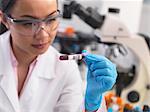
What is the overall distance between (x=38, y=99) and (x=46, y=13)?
0.32 metres

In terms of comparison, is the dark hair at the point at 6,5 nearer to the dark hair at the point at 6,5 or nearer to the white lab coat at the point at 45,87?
the dark hair at the point at 6,5

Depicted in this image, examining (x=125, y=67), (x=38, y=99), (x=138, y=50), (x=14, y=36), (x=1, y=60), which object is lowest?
(x=125, y=67)

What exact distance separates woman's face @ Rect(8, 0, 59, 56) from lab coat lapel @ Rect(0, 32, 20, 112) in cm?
13

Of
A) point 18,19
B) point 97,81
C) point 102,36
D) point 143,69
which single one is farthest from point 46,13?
point 143,69

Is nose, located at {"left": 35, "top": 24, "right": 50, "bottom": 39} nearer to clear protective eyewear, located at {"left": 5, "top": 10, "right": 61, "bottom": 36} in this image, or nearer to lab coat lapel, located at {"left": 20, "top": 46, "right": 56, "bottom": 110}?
clear protective eyewear, located at {"left": 5, "top": 10, "right": 61, "bottom": 36}

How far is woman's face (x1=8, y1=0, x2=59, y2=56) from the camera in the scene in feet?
2.87

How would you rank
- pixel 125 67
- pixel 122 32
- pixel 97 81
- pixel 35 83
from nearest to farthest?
pixel 97 81, pixel 35 83, pixel 122 32, pixel 125 67

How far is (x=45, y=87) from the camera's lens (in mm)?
1053

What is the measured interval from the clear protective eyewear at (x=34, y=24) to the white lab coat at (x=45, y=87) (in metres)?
Answer: 0.18

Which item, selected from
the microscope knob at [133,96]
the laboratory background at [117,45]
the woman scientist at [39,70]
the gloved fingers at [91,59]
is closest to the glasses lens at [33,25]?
the woman scientist at [39,70]

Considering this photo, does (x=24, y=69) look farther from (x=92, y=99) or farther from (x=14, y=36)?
(x=92, y=99)

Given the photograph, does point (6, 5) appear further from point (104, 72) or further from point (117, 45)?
point (117, 45)

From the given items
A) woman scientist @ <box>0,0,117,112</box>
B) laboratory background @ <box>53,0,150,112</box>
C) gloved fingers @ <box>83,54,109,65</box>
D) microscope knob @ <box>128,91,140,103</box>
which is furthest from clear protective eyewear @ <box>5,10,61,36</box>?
microscope knob @ <box>128,91,140,103</box>

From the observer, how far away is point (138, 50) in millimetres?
1724
